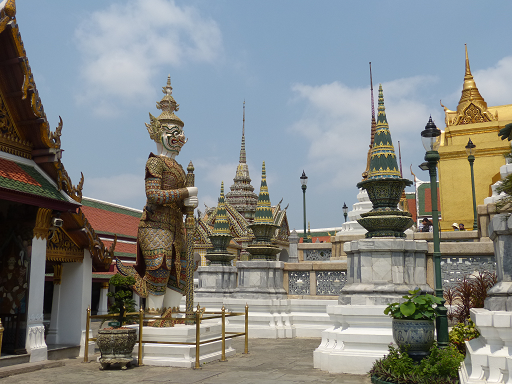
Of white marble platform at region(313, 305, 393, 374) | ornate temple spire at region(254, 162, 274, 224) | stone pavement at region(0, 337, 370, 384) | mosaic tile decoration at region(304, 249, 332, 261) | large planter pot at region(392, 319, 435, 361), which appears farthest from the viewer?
mosaic tile decoration at region(304, 249, 332, 261)

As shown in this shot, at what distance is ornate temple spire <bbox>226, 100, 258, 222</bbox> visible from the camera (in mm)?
45719

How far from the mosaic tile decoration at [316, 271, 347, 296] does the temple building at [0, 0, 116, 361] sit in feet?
22.6

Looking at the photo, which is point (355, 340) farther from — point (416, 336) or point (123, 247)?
point (123, 247)

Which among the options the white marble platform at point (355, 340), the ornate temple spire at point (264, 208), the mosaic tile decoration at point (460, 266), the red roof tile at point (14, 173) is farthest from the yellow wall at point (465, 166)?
the red roof tile at point (14, 173)

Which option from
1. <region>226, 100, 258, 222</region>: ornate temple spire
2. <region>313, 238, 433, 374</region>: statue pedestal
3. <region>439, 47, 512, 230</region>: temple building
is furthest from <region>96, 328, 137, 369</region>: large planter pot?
<region>226, 100, 258, 222</region>: ornate temple spire

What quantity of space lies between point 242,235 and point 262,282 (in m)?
23.2

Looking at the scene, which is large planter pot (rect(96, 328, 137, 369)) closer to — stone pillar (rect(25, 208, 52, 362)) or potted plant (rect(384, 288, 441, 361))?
stone pillar (rect(25, 208, 52, 362))

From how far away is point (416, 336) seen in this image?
6.98 meters

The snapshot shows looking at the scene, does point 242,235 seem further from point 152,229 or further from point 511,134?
point 511,134

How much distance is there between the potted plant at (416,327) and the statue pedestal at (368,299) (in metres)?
1.14

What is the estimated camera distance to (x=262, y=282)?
14891mm

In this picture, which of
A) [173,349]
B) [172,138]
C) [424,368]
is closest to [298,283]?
[173,349]

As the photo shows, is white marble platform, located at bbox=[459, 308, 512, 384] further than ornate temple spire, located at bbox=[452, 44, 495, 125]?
No

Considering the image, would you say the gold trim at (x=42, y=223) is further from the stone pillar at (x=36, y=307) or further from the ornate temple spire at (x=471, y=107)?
the ornate temple spire at (x=471, y=107)
